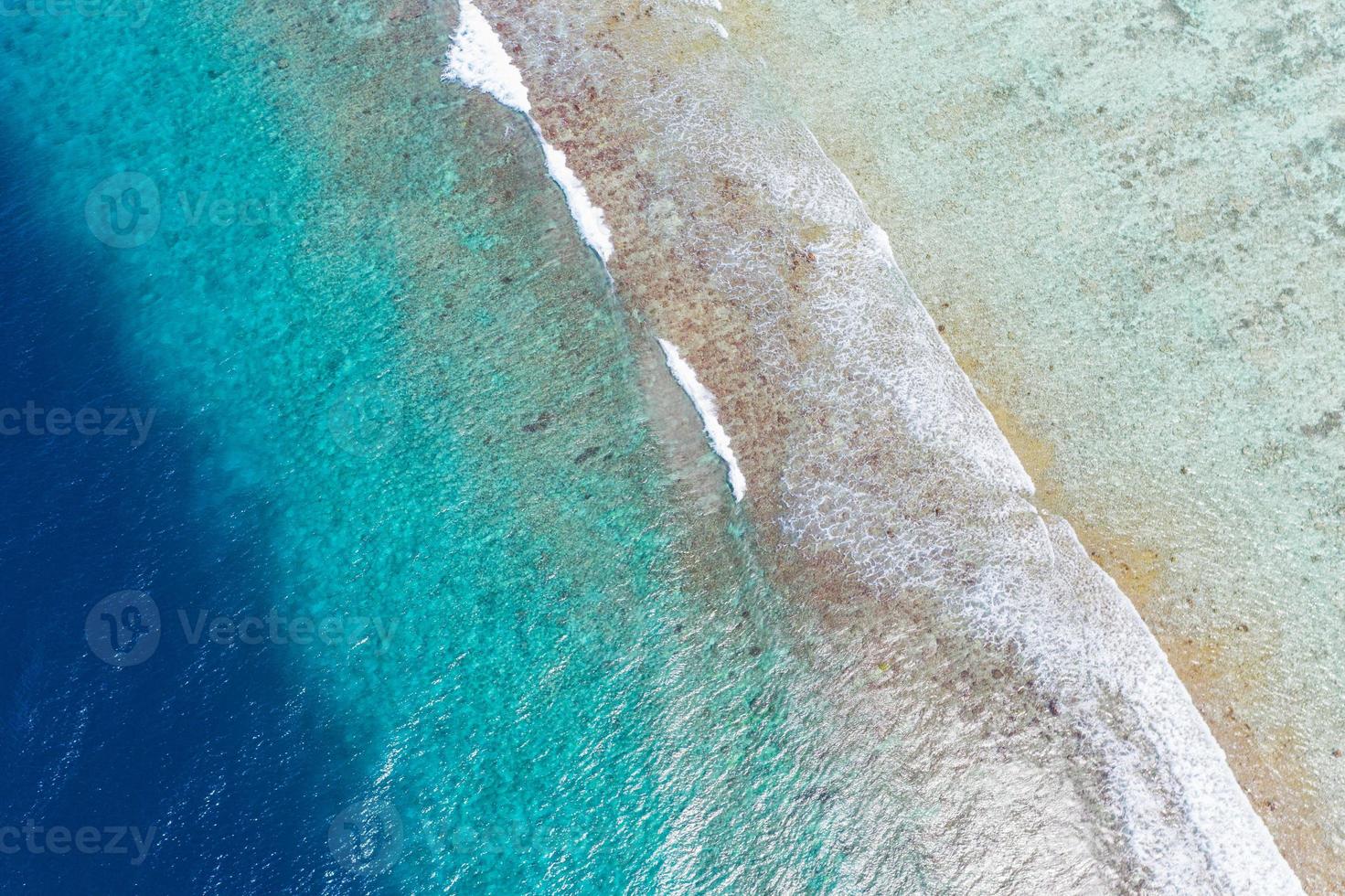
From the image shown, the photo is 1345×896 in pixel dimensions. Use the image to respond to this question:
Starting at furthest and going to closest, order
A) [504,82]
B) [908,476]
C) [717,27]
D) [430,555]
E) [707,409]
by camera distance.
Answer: [717,27] < [504,82] < [707,409] < [430,555] < [908,476]

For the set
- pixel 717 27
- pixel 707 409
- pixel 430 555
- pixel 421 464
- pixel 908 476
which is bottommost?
pixel 908 476

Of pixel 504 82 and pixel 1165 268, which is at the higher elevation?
pixel 504 82

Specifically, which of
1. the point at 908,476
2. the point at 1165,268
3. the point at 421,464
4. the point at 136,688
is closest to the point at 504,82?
the point at 421,464

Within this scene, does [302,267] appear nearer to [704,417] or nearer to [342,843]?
[704,417]

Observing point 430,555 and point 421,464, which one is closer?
point 430,555

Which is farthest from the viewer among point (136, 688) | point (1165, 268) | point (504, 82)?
point (504, 82)

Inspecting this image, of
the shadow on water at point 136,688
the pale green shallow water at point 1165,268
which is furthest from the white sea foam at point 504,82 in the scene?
the shadow on water at point 136,688

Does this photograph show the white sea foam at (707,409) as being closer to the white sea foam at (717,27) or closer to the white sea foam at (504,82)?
the white sea foam at (504,82)

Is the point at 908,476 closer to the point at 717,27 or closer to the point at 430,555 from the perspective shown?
the point at 430,555

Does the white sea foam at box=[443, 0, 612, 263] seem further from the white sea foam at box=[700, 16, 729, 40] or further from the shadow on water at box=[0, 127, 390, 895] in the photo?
the shadow on water at box=[0, 127, 390, 895]
